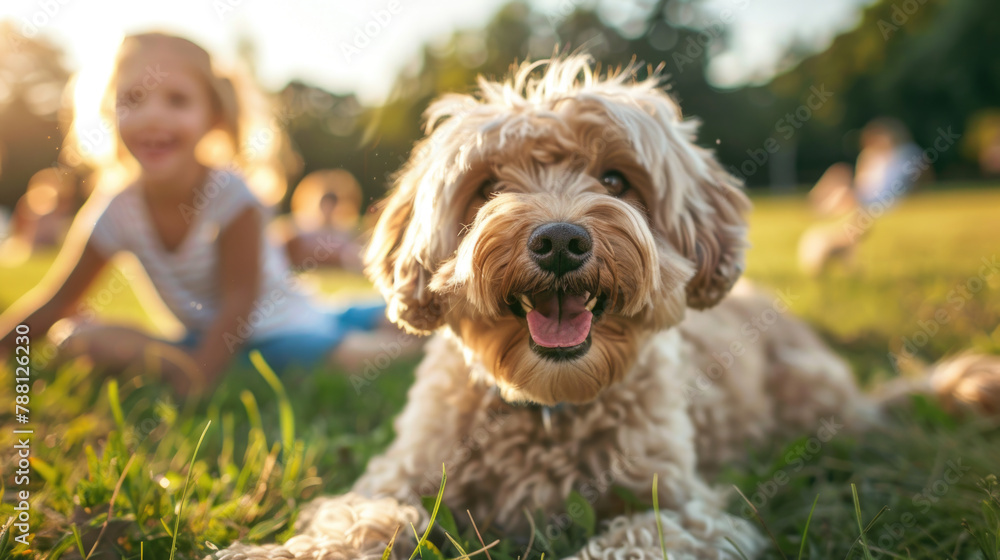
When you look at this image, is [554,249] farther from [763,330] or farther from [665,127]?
[763,330]

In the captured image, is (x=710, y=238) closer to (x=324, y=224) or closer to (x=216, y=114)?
(x=216, y=114)

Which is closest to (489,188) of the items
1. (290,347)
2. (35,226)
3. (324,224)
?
(290,347)

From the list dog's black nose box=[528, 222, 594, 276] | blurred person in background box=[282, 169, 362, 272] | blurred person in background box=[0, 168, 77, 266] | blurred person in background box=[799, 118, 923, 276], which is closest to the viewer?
dog's black nose box=[528, 222, 594, 276]

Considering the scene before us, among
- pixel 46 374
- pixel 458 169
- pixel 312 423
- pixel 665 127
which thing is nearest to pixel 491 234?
pixel 458 169

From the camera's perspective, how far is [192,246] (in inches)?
185

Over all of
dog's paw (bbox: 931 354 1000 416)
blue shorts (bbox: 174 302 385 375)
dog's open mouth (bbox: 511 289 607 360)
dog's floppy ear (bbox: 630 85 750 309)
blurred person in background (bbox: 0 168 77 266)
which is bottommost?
blurred person in background (bbox: 0 168 77 266)

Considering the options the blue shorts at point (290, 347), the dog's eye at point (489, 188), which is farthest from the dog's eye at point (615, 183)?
the blue shorts at point (290, 347)

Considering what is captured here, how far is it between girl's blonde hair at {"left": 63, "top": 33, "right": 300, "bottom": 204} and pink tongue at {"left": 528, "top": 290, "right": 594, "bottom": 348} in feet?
10.7

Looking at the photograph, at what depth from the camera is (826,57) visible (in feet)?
93.7

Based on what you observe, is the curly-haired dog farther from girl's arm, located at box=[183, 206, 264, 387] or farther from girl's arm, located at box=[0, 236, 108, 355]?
girl's arm, located at box=[0, 236, 108, 355]

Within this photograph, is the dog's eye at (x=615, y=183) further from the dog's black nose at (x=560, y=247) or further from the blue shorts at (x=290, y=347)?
the blue shorts at (x=290, y=347)

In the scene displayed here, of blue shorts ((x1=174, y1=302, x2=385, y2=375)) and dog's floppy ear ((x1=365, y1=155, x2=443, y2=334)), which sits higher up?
dog's floppy ear ((x1=365, y1=155, x2=443, y2=334))

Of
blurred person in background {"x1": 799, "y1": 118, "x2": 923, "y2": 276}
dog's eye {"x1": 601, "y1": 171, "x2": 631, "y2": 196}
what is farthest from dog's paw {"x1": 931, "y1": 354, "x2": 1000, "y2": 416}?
blurred person in background {"x1": 799, "y1": 118, "x2": 923, "y2": 276}

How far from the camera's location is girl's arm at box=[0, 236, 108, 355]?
4.36 metres
